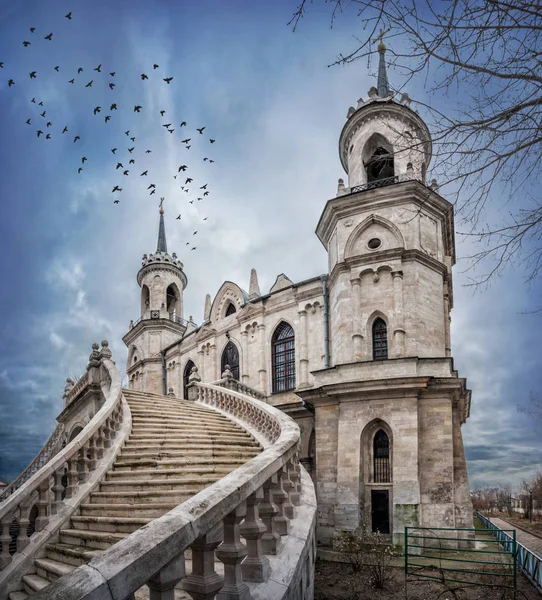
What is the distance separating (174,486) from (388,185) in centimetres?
1443

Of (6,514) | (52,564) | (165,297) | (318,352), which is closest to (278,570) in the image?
(52,564)

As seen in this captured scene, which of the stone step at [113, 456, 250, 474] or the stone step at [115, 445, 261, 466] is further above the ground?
the stone step at [115, 445, 261, 466]

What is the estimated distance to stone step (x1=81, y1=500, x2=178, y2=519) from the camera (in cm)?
730

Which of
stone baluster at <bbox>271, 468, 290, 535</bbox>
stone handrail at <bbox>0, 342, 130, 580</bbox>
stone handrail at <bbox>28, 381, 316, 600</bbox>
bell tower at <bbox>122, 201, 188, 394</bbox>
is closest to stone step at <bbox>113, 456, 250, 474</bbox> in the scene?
stone handrail at <bbox>0, 342, 130, 580</bbox>

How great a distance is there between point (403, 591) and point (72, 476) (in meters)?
7.40

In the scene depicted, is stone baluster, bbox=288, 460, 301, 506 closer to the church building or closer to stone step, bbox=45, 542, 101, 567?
stone step, bbox=45, 542, 101, 567

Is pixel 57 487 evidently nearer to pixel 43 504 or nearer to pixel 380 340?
pixel 43 504

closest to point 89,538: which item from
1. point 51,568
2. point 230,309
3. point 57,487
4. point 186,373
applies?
point 51,568

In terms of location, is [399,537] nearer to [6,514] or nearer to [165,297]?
[6,514]

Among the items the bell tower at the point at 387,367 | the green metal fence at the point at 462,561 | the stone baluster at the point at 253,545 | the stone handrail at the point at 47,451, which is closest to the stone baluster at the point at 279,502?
the stone baluster at the point at 253,545

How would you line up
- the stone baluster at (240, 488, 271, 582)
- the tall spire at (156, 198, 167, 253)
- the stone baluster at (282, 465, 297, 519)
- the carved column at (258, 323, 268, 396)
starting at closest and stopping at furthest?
the stone baluster at (240, 488, 271, 582), the stone baluster at (282, 465, 297, 519), the carved column at (258, 323, 268, 396), the tall spire at (156, 198, 167, 253)

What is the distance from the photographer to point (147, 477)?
A: 29.2 ft

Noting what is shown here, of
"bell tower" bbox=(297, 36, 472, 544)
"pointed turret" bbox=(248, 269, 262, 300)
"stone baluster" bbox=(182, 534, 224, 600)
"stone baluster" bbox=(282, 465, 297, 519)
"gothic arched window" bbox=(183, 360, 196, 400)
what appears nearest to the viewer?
"stone baluster" bbox=(182, 534, 224, 600)

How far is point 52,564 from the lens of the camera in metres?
6.87
